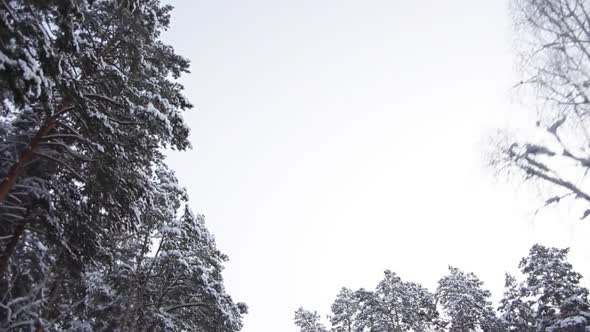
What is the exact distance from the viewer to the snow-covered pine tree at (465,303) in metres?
37.2

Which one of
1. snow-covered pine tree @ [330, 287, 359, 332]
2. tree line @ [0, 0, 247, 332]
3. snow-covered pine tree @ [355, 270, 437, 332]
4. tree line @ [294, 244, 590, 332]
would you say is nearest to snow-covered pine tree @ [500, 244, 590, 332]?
tree line @ [294, 244, 590, 332]

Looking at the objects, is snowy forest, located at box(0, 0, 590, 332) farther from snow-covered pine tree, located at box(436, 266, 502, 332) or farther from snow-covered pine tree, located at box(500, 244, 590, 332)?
snow-covered pine tree, located at box(436, 266, 502, 332)

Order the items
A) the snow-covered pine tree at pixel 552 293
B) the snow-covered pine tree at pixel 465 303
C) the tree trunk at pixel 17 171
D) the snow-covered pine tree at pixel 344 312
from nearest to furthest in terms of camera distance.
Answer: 1. the tree trunk at pixel 17 171
2. the snow-covered pine tree at pixel 552 293
3. the snow-covered pine tree at pixel 465 303
4. the snow-covered pine tree at pixel 344 312

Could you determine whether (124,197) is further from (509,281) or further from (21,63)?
(509,281)

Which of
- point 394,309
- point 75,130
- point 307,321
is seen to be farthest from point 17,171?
point 307,321

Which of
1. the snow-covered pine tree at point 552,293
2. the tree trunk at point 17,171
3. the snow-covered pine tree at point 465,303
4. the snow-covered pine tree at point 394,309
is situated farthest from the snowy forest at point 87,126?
the snow-covered pine tree at point 465,303

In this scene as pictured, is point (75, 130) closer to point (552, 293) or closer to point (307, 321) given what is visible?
point (552, 293)

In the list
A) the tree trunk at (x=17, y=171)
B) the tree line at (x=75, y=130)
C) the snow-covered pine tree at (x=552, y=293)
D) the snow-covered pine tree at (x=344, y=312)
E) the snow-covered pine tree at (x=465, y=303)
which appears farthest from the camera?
the snow-covered pine tree at (x=344, y=312)

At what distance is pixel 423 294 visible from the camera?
44.6 meters

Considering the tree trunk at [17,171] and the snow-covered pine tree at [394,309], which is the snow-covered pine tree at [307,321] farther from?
the tree trunk at [17,171]

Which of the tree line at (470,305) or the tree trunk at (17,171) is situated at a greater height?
the tree line at (470,305)

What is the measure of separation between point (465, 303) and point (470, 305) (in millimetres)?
491

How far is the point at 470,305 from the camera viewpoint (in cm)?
3788

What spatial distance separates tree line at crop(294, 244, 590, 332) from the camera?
27.2 meters
